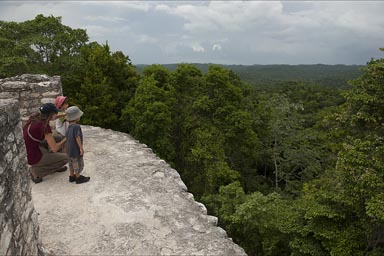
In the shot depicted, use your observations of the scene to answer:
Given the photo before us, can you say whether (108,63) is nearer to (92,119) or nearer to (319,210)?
(92,119)

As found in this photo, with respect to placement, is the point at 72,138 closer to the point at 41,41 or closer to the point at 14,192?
the point at 14,192

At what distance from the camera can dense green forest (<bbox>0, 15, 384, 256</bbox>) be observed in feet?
18.7

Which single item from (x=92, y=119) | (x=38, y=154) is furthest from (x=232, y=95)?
(x=38, y=154)

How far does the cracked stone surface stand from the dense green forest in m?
2.82

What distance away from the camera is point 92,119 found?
40.5 feet

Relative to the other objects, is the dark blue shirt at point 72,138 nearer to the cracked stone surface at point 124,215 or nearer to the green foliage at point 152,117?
the cracked stone surface at point 124,215

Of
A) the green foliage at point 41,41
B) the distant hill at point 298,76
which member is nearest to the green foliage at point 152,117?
the green foliage at point 41,41

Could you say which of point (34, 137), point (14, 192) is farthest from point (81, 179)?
point (14, 192)

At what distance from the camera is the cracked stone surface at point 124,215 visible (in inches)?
146

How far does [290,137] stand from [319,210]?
11.3 meters

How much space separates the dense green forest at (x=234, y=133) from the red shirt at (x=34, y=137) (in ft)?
16.2

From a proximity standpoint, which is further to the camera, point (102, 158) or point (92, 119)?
point (92, 119)

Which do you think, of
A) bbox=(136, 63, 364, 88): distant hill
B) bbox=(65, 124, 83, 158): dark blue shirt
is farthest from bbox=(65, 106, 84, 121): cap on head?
bbox=(136, 63, 364, 88): distant hill

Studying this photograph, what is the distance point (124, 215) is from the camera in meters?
4.27
